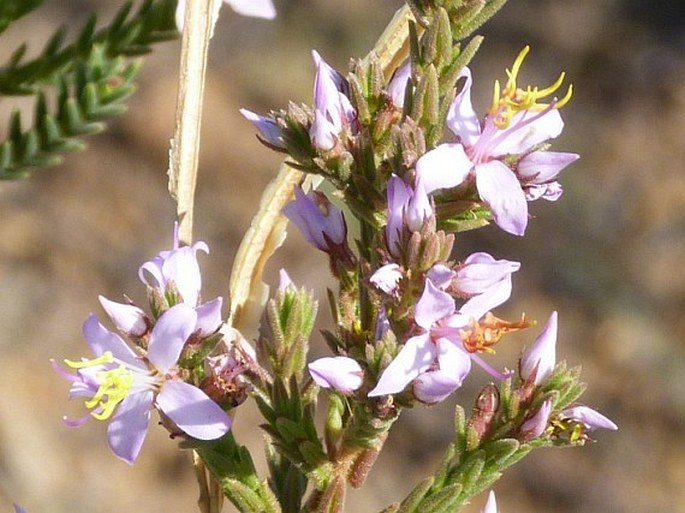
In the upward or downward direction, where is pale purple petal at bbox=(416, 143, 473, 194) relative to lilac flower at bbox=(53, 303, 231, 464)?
upward

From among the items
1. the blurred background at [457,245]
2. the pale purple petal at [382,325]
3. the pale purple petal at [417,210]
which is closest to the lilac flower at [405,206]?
the pale purple petal at [417,210]

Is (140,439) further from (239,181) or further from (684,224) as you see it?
(684,224)

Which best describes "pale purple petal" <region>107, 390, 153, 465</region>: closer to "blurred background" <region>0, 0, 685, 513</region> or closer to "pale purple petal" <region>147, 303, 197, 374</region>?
"pale purple petal" <region>147, 303, 197, 374</region>

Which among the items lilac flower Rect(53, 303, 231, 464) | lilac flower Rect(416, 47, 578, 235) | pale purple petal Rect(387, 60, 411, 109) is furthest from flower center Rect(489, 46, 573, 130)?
lilac flower Rect(53, 303, 231, 464)

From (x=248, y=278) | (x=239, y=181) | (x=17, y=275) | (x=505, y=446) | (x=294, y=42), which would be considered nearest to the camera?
(x=505, y=446)

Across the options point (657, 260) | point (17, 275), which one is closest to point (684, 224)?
point (657, 260)

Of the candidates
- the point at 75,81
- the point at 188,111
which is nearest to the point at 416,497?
the point at 188,111

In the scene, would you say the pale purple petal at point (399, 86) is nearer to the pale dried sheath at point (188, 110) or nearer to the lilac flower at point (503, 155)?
the lilac flower at point (503, 155)
